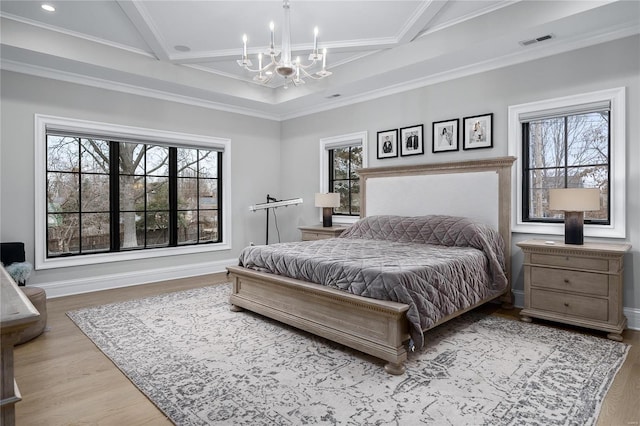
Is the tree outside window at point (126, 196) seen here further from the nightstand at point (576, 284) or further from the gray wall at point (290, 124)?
the nightstand at point (576, 284)

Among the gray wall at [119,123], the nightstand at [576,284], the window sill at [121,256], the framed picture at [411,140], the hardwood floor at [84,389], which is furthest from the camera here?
the framed picture at [411,140]

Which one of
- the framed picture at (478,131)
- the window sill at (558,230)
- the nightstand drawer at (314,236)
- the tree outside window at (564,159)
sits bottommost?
the nightstand drawer at (314,236)

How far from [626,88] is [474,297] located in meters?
2.27

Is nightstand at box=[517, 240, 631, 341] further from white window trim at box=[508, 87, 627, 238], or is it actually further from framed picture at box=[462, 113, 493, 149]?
framed picture at box=[462, 113, 493, 149]

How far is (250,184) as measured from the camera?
6.16 metres

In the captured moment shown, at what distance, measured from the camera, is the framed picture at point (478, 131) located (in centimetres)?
408

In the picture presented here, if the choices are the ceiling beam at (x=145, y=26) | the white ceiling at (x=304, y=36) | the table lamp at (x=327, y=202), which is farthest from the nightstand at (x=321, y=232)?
the ceiling beam at (x=145, y=26)

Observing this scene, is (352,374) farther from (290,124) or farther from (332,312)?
(290,124)

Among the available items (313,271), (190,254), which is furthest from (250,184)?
(313,271)

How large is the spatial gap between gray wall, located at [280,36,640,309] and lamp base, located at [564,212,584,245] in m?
0.44

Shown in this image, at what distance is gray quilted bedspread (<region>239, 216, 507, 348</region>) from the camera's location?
8.10ft

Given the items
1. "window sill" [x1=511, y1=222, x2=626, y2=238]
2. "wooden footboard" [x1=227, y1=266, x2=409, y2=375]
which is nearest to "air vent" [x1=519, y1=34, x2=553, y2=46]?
"window sill" [x1=511, y1=222, x2=626, y2=238]

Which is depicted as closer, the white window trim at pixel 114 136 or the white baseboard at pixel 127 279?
the white window trim at pixel 114 136

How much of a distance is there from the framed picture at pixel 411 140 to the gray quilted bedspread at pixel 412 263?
3.22ft
